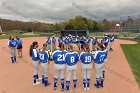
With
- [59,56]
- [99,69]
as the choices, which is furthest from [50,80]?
[99,69]

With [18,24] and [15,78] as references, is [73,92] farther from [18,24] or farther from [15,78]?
[18,24]

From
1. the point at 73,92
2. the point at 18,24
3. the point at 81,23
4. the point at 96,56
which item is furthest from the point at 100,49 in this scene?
the point at 18,24

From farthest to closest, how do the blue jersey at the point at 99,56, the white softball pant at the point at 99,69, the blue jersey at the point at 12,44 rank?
the blue jersey at the point at 12,44 → the white softball pant at the point at 99,69 → the blue jersey at the point at 99,56

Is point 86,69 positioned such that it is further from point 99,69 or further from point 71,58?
point 71,58

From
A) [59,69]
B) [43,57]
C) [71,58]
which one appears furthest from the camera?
[43,57]

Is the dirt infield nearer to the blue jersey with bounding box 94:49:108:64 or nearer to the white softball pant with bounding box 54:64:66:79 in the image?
the white softball pant with bounding box 54:64:66:79

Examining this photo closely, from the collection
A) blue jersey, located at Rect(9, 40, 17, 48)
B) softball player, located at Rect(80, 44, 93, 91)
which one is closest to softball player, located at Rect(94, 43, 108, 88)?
softball player, located at Rect(80, 44, 93, 91)

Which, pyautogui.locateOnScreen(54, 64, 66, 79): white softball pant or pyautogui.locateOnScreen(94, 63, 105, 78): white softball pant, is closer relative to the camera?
pyautogui.locateOnScreen(54, 64, 66, 79): white softball pant

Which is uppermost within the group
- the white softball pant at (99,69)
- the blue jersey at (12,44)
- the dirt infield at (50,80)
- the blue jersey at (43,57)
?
the blue jersey at (12,44)

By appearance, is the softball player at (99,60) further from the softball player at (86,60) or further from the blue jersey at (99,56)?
the softball player at (86,60)

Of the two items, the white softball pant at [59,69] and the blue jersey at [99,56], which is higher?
the blue jersey at [99,56]

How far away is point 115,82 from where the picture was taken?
1015 cm

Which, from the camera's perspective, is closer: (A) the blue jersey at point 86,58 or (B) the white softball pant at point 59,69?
(A) the blue jersey at point 86,58

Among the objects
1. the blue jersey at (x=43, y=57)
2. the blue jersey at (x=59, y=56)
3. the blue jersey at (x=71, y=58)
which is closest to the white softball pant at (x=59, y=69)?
the blue jersey at (x=59, y=56)
